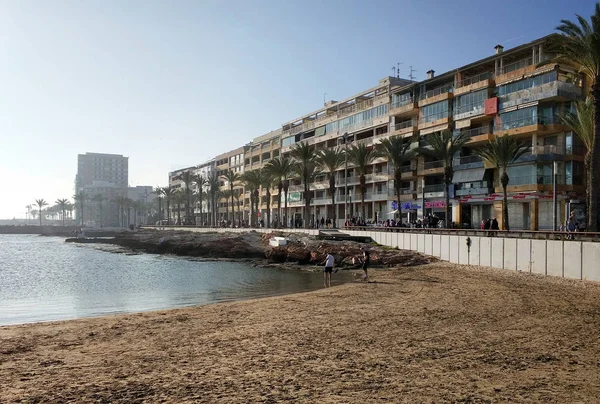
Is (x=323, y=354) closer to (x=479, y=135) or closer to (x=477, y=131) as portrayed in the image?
(x=479, y=135)

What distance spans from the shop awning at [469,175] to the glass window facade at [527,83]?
8757 millimetres

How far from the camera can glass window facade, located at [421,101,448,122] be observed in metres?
→ 60.1

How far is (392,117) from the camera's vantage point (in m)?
70.4

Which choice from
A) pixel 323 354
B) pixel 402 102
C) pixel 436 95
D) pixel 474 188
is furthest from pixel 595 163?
pixel 402 102

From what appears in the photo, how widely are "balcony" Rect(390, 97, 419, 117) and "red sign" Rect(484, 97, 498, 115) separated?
13.4m

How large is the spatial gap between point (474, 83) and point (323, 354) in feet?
170

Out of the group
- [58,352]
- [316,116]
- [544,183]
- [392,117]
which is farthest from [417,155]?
[58,352]

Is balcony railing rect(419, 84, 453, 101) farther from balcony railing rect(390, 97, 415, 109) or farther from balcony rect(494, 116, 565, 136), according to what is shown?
balcony rect(494, 116, 565, 136)

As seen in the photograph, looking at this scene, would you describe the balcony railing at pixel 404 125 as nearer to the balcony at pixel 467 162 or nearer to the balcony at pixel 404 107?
the balcony at pixel 404 107

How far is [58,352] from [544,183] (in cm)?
4678

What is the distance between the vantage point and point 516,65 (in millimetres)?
52031

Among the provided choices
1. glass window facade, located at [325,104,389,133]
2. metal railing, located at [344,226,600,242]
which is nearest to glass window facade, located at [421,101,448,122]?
glass window facade, located at [325,104,389,133]

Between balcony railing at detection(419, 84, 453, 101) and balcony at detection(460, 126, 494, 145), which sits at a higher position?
balcony railing at detection(419, 84, 453, 101)

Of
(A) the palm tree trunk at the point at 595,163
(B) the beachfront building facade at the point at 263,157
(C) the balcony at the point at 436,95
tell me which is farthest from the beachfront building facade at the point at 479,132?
(B) the beachfront building facade at the point at 263,157
